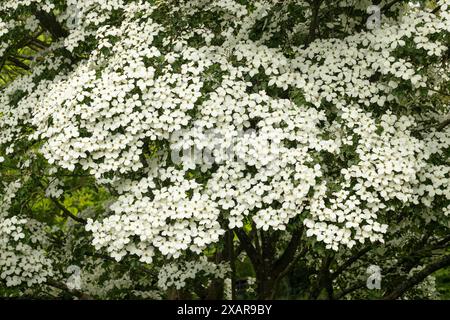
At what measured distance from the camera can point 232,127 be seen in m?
5.77

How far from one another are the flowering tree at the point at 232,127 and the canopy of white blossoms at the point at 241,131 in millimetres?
19

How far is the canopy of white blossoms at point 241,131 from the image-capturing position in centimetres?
545

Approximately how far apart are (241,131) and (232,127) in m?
0.15

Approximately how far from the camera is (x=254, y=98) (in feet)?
19.6

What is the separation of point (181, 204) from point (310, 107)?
1707mm

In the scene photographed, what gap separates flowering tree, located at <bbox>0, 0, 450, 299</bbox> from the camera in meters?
5.49

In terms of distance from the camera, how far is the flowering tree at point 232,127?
5.49 metres

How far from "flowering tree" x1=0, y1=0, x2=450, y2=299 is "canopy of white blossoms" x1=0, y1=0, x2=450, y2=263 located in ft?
0.06

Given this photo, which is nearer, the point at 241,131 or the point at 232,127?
the point at 232,127

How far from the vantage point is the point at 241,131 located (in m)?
5.89

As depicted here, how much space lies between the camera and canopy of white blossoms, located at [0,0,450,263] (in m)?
5.45
